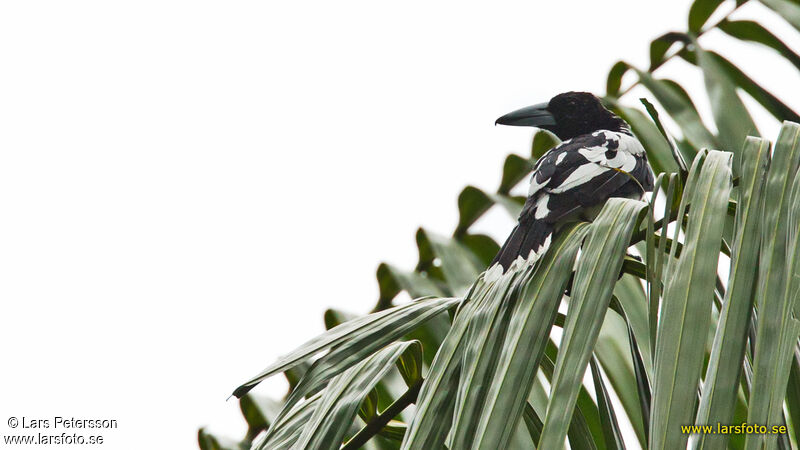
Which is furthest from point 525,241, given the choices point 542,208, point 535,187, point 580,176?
point 580,176

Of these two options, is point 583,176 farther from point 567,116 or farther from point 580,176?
point 567,116

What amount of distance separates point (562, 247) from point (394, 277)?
1.24 metres

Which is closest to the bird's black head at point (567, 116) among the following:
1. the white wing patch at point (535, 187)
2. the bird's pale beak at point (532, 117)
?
the bird's pale beak at point (532, 117)

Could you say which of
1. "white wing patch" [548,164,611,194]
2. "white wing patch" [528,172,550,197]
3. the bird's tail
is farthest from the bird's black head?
the bird's tail

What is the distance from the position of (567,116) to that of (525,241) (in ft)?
4.58

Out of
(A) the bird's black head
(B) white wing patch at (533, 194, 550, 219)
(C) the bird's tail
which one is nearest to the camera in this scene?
(C) the bird's tail

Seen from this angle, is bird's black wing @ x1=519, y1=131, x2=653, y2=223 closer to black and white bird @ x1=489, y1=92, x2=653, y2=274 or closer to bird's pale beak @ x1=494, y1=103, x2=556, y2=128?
black and white bird @ x1=489, y1=92, x2=653, y2=274

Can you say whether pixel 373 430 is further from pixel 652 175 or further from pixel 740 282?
pixel 652 175

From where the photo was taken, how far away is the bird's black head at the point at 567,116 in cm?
314

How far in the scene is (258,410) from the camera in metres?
2.19

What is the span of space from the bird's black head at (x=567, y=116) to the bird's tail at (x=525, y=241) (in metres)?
1.21


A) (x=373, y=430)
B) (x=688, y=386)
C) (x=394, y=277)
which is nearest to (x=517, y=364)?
(x=688, y=386)

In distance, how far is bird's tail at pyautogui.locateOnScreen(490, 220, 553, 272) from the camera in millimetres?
1886

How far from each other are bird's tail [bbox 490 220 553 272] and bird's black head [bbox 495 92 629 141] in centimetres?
121
